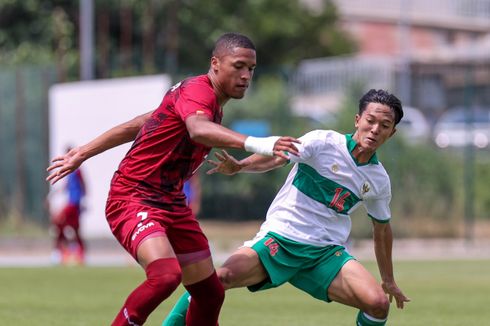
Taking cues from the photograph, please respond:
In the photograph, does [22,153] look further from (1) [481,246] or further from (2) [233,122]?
(1) [481,246]

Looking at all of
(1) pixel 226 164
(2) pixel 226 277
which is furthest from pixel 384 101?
(2) pixel 226 277

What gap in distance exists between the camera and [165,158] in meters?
8.04

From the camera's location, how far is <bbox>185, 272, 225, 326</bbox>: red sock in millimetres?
8195

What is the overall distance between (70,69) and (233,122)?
1065 centimetres

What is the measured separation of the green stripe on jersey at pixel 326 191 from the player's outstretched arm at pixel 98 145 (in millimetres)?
1246

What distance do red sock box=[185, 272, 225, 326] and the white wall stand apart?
1898cm

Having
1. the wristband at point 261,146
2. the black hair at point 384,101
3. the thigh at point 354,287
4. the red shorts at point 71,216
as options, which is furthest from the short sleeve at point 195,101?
the red shorts at point 71,216

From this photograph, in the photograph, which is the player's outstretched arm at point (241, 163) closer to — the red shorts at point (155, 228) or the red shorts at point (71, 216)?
the red shorts at point (155, 228)

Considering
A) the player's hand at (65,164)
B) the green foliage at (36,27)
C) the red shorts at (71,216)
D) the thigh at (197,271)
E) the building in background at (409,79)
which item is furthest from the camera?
the green foliage at (36,27)

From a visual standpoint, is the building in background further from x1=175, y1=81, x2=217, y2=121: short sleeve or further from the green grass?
x1=175, y1=81, x2=217, y2=121: short sleeve

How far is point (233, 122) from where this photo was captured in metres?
29.2

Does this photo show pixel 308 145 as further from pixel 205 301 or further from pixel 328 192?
pixel 205 301

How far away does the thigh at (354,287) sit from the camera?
8539 millimetres

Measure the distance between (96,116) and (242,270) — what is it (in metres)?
20.3
